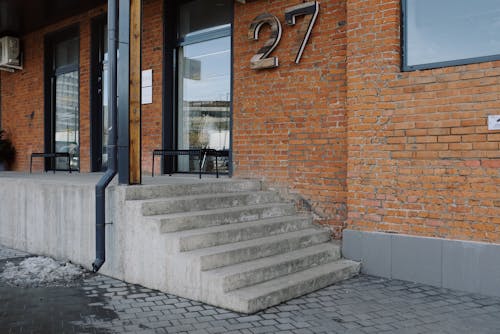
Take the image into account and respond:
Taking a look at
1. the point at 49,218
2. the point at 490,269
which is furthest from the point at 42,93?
the point at 490,269

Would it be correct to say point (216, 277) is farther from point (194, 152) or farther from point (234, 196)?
point (194, 152)

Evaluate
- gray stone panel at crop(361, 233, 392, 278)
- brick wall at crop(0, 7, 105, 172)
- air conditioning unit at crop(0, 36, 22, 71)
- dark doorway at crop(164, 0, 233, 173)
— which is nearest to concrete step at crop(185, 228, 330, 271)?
gray stone panel at crop(361, 233, 392, 278)

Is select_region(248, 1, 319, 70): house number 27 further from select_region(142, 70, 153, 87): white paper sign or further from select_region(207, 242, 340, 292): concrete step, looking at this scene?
select_region(207, 242, 340, 292): concrete step

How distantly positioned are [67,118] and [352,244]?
736cm

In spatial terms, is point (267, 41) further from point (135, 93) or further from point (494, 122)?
point (494, 122)

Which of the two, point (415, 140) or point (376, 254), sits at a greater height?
point (415, 140)

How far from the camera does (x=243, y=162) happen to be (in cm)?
665

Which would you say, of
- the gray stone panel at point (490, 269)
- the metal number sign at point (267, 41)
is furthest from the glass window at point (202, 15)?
the gray stone panel at point (490, 269)

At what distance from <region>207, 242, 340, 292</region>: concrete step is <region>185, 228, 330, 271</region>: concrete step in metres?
0.06

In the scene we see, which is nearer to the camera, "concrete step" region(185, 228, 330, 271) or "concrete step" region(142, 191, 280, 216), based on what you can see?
"concrete step" region(185, 228, 330, 271)

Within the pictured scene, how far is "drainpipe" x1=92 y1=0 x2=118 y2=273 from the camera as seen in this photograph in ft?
16.2

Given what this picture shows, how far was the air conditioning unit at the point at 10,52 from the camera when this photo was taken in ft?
35.0

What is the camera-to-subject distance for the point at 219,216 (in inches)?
197

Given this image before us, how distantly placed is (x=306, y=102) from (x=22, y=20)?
23.0 ft
